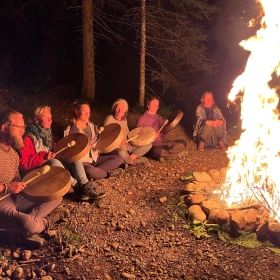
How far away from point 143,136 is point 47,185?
2.67 m

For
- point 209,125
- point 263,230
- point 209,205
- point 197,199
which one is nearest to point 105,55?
point 209,125

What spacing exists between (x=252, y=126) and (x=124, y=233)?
2534 millimetres

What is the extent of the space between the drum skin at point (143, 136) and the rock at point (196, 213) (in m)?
1.93

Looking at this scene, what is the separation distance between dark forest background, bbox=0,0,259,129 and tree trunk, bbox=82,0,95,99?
122cm

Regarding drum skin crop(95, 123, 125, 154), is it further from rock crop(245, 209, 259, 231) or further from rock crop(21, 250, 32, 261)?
rock crop(245, 209, 259, 231)

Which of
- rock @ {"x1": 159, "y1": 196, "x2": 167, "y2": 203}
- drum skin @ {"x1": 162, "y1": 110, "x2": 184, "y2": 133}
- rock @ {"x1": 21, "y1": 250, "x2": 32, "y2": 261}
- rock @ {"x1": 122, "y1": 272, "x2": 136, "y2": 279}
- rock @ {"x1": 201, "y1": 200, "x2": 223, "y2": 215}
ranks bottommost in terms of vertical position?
rock @ {"x1": 122, "y1": 272, "x2": 136, "y2": 279}

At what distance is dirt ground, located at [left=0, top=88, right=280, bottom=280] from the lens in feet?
13.0

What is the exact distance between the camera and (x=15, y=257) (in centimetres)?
410

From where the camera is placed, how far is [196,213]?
15.9ft

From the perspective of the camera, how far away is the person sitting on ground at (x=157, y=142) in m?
7.22

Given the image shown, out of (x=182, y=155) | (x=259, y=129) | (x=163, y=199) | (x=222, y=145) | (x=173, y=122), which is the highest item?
(x=259, y=129)

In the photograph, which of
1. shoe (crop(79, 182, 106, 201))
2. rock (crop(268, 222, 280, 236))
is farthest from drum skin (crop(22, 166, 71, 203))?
rock (crop(268, 222, 280, 236))

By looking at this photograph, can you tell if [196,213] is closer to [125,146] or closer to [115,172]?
[115,172]

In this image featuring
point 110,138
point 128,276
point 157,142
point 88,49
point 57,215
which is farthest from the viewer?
point 88,49
